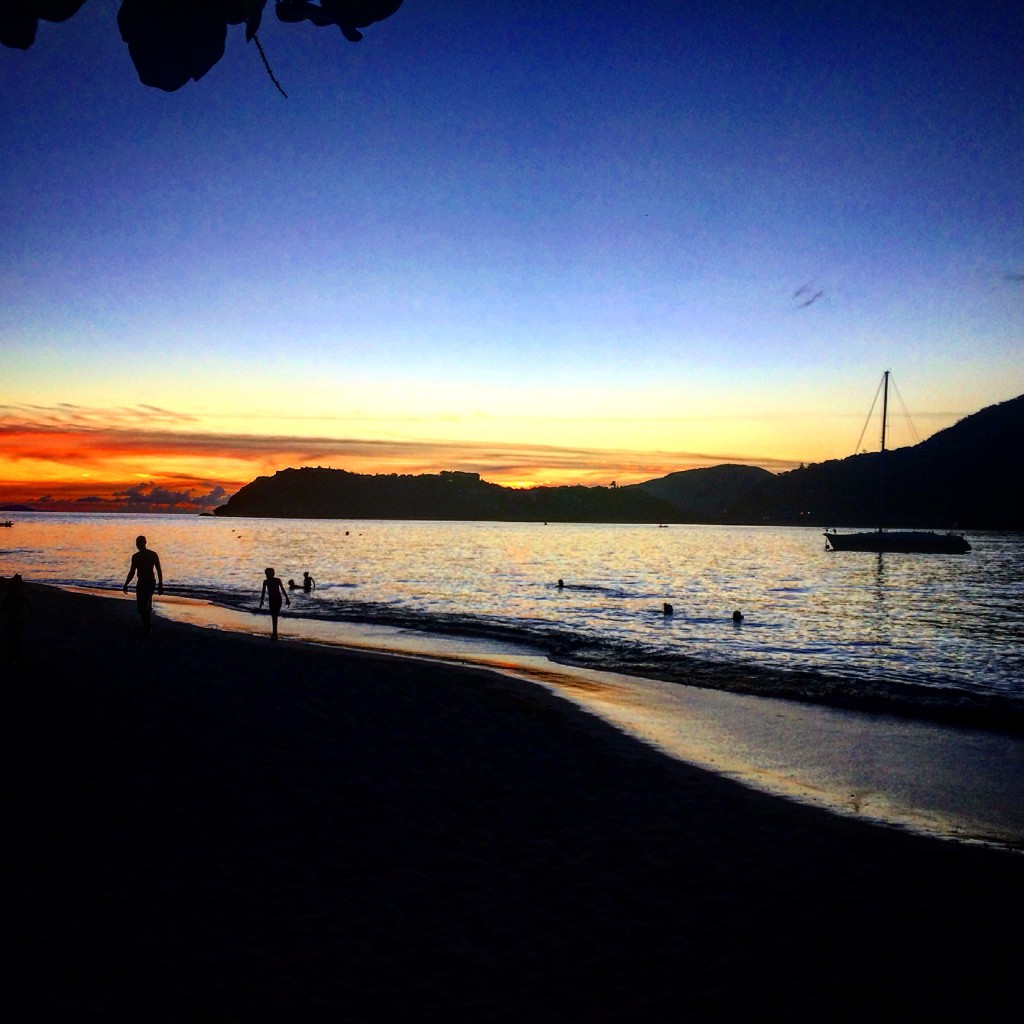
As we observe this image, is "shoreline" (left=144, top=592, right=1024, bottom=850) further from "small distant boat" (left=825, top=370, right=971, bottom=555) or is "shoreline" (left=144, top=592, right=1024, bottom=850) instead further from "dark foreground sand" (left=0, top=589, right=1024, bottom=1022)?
"small distant boat" (left=825, top=370, right=971, bottom=555)

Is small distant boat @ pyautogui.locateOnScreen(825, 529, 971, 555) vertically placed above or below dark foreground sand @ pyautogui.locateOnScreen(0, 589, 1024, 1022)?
above

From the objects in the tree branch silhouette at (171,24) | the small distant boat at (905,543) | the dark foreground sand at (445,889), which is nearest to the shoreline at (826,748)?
the dark foreground sand at (445,889)

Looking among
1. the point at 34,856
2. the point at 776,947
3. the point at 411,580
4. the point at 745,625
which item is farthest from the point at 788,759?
the point at 411,580

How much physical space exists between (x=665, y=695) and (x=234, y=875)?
548 inches

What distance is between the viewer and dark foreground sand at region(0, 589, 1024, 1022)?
520cm

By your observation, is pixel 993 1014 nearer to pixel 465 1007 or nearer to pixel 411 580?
pixel 465 1007

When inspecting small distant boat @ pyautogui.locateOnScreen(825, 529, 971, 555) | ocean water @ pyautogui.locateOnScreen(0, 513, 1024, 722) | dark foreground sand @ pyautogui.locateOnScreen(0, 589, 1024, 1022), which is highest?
small distant boat @ pyautogui.locateOnScreen(825, 529, 971, 555)

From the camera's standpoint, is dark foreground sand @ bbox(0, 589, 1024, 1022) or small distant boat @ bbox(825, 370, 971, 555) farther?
small distant boat @ bbox(825, 370, 971, 555)

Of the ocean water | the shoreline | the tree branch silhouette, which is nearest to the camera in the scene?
the tree branch silhouette

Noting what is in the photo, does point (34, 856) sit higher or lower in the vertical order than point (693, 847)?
higher

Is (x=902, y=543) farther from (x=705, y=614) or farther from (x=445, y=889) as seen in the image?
(x=445, y=889)

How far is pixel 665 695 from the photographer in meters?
19.2

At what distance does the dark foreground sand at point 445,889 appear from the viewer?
205 inches

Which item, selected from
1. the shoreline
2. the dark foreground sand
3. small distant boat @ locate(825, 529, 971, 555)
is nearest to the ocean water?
the shoreline
